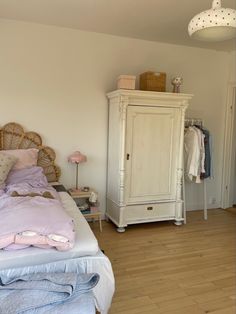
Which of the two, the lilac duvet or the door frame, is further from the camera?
the door frame

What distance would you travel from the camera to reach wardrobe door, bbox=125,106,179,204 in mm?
3574

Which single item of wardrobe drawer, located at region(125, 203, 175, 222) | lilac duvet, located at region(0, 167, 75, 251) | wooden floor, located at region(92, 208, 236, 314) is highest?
lilac duvet, located at region(0, 167, 75, 251)

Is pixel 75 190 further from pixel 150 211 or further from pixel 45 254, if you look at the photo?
pixel 45 254

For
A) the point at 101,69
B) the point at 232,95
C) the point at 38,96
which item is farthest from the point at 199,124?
the point at 38,96

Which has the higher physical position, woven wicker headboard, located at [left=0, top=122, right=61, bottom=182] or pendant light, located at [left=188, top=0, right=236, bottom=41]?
pendant light, located at [left=188, top=0, right=236, bottom=41]

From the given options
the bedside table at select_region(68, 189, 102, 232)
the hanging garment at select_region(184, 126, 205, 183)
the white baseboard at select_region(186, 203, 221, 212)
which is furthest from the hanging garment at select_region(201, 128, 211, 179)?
the bedside table at select_region(68, 189, 102, 232)

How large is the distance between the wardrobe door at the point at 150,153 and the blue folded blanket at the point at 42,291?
79.9 inches

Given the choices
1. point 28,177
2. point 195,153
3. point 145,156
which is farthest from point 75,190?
point 195,153

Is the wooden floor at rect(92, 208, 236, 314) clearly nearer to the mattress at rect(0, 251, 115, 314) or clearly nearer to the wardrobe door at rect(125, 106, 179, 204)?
the mattress at rect(0, 251, 115, 314)

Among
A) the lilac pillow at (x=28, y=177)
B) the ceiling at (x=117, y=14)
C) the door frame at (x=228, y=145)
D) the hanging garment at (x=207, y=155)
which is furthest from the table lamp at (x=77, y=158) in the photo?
the door frame at (x=228, y=145)

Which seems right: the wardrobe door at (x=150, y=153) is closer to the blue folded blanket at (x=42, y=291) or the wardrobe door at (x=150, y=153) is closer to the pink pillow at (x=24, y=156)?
the pink pillow at (x=24, y=156)

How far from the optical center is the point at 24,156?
3.29 meters

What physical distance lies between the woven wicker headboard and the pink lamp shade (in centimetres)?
25

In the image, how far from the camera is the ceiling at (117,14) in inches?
109
